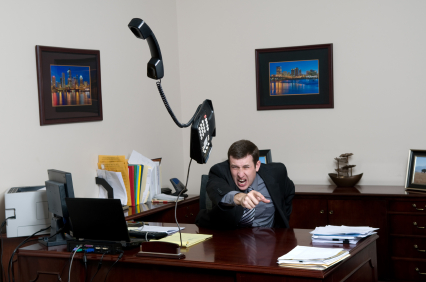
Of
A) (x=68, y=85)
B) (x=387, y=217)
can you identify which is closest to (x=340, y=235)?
(x=387, y=217)

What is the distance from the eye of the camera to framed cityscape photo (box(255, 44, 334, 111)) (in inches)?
170

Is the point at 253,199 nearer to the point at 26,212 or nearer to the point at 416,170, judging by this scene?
the point at 26,212

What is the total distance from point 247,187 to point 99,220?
1.00 m

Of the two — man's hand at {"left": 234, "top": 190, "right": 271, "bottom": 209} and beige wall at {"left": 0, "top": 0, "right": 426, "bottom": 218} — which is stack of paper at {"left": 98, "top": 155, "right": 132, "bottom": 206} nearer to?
beige wall at {"left": 0, "top": 0, "right": 426, "bottom": 218}

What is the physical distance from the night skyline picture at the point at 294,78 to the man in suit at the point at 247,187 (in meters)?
1.43

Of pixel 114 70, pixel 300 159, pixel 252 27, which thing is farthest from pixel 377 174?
pixel 114 70

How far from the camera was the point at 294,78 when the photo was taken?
174 inches

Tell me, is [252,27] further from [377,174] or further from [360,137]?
[377,174]

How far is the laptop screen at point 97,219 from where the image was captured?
2346 millimetres

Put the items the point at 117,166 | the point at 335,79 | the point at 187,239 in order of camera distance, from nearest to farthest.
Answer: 1. the point at 187,239
2. the point at 117,166
3. the point at 335,79

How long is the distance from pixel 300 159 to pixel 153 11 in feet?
6.37

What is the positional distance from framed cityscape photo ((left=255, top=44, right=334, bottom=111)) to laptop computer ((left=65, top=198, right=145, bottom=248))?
241 centimetres

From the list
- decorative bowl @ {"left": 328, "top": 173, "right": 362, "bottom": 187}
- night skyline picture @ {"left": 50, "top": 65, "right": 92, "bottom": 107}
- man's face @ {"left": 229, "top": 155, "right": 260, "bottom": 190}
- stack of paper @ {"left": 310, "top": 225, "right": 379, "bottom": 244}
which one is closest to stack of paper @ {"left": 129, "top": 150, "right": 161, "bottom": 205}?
night skyline picture @ {"left": 50, "top": 65, "right": 92, "bottom": 107}

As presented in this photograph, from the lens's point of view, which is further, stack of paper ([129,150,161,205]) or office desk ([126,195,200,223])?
stack of paper ([129,150,161,205])
